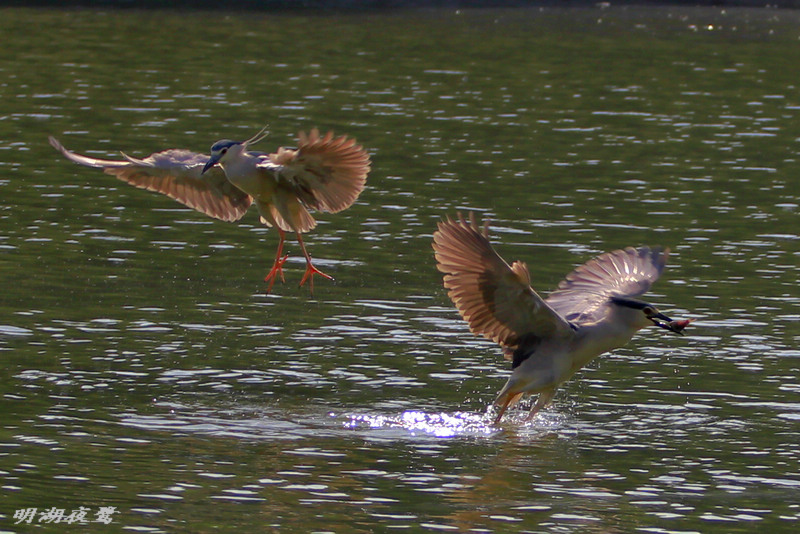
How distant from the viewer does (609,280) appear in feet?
40.8

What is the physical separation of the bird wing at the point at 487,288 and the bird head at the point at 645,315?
1.56ft

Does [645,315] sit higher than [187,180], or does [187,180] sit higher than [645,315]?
[187,180]

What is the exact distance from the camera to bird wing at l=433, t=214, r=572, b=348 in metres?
10.5

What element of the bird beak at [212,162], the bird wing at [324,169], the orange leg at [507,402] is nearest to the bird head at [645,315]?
the orange leg at [507,402]

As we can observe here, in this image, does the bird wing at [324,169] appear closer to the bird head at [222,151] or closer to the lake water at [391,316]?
the bird head at [222,151]

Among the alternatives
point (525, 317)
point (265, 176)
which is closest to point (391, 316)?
point (265, 176)

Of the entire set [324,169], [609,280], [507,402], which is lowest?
[507,402]

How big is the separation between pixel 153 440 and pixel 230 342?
9.45ft

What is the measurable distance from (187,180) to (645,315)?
196 inches

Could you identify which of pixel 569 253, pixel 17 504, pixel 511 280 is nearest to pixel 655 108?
pixel 569 253

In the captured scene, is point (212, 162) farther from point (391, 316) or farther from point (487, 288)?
point (487, 288)

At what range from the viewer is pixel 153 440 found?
10844 millimetres

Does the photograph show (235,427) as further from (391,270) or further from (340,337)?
(391,270)

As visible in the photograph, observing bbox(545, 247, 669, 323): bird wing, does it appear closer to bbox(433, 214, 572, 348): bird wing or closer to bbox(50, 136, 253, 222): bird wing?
bbox(433, 214, 572, 348): bird wing
